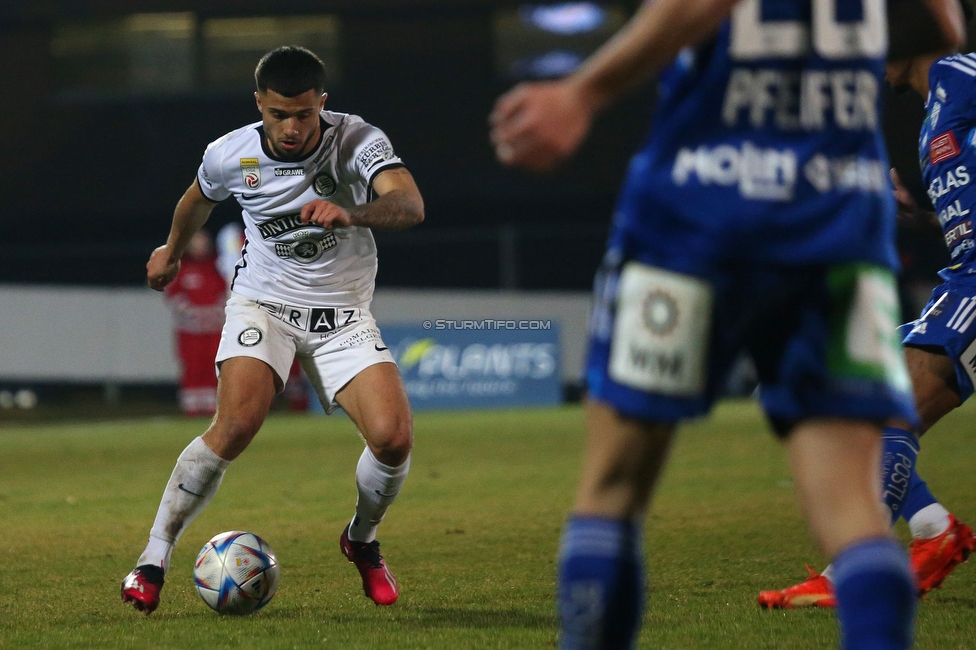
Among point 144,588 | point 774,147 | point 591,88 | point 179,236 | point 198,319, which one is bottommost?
point 198,319

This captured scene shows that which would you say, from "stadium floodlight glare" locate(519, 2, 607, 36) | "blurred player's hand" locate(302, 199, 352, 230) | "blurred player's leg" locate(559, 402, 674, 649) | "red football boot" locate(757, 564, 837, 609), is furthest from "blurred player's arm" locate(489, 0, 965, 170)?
"stadium floodlight glare" locate(519, 2, 607, 36)

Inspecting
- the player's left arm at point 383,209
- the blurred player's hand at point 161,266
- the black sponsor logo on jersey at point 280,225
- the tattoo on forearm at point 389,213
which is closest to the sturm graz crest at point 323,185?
the black sponsor logo on jersey at point 280,225

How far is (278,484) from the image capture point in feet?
31.5

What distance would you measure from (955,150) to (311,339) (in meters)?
2.52

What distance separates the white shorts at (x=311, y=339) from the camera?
5109 millimetres

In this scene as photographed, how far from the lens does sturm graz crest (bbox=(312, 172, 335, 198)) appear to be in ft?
17.3

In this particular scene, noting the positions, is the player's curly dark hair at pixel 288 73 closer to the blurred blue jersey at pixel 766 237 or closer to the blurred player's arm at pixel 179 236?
the blurred player's arm at pixel 179 236

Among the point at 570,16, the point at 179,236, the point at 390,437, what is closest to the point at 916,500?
the point at 390,437

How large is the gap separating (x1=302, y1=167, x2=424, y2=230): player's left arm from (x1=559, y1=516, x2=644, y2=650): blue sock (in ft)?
6.74

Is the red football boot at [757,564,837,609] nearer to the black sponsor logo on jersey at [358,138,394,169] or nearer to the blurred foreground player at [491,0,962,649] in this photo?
the black sponsor logo on jersey at [358,138,394,169]

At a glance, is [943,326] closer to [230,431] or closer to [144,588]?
[230,431]

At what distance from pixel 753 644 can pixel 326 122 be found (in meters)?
2.65

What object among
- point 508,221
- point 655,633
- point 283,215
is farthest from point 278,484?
point 508,221

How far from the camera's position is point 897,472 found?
441 centimetres
